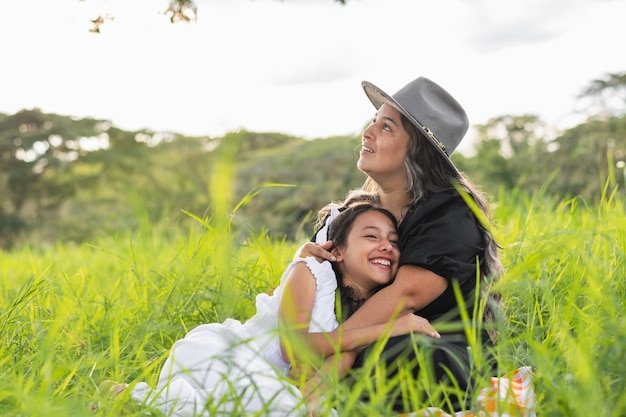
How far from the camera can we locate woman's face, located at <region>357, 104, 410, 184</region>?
10.0 ft

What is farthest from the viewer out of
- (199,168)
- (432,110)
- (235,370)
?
→ (199,168)

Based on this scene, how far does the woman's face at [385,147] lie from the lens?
3.05m

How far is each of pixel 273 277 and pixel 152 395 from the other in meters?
1.38

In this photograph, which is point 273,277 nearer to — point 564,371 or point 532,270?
point 532,270

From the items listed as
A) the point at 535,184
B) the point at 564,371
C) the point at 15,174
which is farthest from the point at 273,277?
the point at 15,174

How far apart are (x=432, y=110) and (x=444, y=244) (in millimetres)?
667

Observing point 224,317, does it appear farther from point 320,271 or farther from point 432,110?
point 432,110

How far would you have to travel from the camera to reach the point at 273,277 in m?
3.71

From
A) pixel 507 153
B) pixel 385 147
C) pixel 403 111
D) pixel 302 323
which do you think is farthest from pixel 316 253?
pixel 507 153

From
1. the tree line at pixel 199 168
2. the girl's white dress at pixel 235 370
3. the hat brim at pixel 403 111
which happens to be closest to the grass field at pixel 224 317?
the girl's white dress at pixel 235 370

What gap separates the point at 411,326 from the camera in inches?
101

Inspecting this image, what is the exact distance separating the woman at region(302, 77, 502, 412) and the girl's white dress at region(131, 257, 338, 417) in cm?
15

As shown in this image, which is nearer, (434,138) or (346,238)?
(346,238)

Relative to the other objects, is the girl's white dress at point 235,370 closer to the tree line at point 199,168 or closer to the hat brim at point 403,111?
the hat brim at point 403,111
